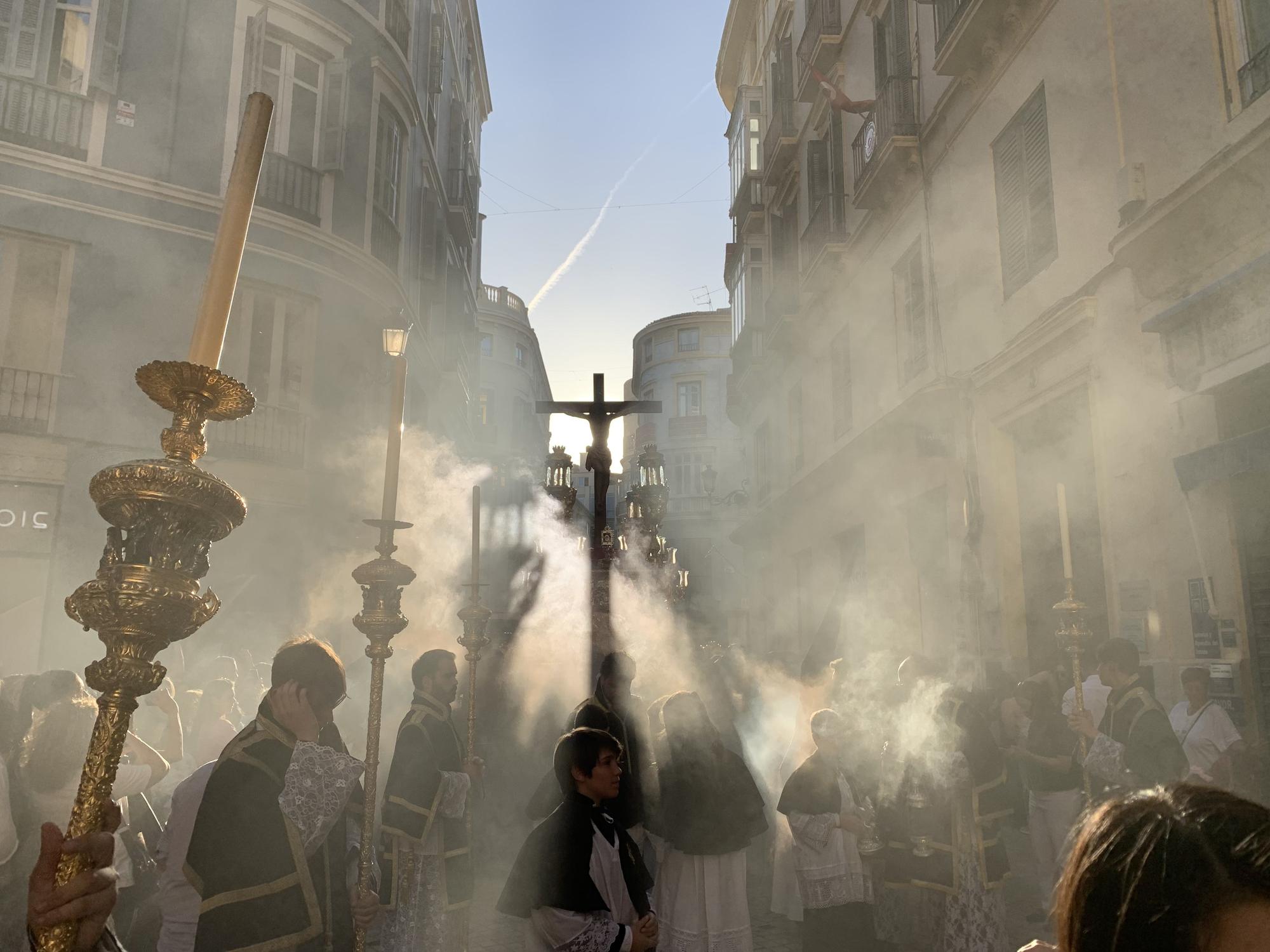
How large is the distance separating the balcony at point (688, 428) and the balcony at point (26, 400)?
117 feet

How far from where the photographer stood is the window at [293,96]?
43.8 ft

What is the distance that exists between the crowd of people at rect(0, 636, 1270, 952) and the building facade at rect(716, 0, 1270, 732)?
4.65 feet

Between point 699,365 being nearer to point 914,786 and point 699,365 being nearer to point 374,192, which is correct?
point 374,192

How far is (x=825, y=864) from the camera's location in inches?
220

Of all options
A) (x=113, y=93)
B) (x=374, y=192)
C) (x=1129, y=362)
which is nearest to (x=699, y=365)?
(x=374, y=192)

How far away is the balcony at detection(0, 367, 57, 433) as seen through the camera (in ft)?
35.2

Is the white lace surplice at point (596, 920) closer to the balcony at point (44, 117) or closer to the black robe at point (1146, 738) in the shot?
the black robe at point (1146, 738)

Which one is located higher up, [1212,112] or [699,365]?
[699,365]

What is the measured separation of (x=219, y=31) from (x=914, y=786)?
1377 cm

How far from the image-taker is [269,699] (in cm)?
309

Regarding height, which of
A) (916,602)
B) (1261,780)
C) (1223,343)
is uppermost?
(1223,343)

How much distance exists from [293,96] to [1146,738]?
46.3 feet

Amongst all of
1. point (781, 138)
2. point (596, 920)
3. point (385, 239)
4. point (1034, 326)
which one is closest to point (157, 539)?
point (596, 920)

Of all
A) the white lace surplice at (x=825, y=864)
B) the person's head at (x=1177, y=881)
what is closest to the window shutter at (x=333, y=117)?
the white lace surplice at (x=825, y=864)
